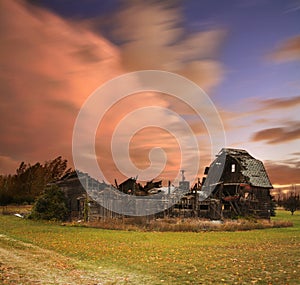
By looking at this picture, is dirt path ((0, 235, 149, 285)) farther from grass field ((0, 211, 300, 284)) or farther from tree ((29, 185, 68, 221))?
tree ((29, 185, 68, 221))

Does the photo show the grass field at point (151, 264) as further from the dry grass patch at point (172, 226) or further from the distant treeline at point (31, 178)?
the distant treeline at point (31, 178)

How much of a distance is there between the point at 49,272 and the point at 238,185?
46661 millimetres

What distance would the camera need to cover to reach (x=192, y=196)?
52.7 metres

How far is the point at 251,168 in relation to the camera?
2359 inches

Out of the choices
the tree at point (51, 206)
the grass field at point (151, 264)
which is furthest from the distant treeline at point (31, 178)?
the grass field at point (151, 264)

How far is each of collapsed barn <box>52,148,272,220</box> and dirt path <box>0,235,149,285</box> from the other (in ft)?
102

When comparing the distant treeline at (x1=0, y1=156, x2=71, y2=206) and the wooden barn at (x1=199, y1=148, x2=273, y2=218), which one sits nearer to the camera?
the wooden barn at (x1=199, y1=148, x2=273, y2=218)

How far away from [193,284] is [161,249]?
994 cm

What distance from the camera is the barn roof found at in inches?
2299

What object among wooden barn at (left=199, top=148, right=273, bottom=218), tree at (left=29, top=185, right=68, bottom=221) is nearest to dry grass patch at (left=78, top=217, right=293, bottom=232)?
tree at (left=29, top=185, right=68, bottom=221)

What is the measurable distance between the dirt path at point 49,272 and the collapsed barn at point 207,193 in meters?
31.0

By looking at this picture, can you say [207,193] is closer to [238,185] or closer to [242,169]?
[238,185]

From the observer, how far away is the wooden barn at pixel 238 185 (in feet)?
183

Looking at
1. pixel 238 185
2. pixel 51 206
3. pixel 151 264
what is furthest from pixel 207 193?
pixel 151 264
